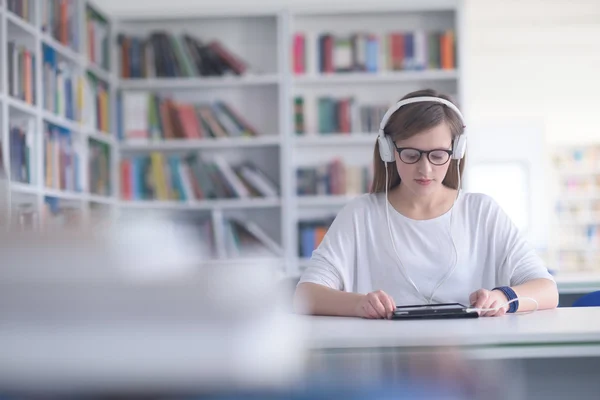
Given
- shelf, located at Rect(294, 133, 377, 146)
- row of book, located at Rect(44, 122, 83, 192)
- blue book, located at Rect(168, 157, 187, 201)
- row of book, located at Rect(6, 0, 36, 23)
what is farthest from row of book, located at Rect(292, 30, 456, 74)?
row of book, located at Rect(6, 0, 36, 23)

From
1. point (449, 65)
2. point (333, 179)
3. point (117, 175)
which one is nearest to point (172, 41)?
point (117, 175)

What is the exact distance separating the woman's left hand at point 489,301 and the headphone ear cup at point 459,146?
0.38 metres

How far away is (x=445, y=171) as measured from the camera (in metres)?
1.82

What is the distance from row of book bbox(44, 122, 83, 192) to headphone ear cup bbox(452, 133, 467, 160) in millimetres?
2454

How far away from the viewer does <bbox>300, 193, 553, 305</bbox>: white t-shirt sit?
1.82 metres

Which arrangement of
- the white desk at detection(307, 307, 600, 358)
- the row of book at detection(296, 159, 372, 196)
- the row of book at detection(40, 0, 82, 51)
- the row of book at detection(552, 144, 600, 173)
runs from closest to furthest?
the white desk at detection(307, 307, 600, 358) → the row of book at detection(40, 0, 82, 51) → the row of book at detection(296, 159, 372, 196) → the row of book at detection(552, 144, 600, 173)

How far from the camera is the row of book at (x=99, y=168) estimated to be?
4.39m

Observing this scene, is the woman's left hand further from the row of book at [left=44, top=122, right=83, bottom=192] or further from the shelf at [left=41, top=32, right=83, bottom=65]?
the shelf at [left=41, top=32, right=83, bottom=65]

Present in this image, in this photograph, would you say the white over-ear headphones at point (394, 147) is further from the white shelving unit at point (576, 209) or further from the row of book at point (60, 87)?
the white shelving unit at point (576, 209)

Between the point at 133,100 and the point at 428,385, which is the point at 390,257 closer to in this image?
the point at 428,385

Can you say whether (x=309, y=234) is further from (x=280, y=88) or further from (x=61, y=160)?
(x=61, y=160)

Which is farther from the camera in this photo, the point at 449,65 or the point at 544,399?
the point at 449,65

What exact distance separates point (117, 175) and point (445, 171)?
336cm

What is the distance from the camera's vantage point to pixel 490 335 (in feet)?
4.00
